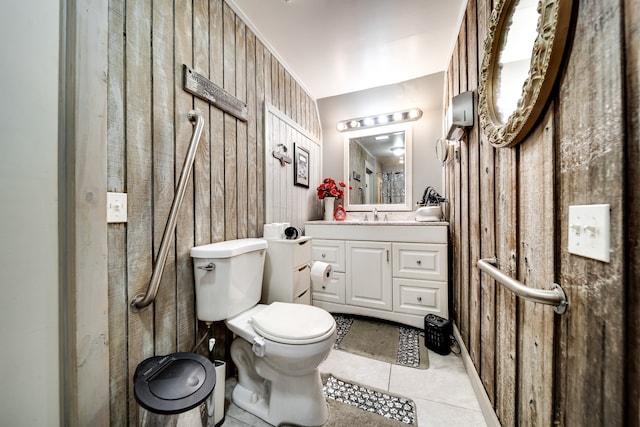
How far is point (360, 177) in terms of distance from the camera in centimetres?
272

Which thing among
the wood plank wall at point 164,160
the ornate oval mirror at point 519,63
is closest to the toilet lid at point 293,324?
the wood plank wall at point 164,160

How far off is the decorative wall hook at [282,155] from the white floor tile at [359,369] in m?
1.58

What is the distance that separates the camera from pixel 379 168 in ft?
8.71

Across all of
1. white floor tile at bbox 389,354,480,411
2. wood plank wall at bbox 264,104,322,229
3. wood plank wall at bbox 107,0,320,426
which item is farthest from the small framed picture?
white floor tile at bbox 389,354,480,411

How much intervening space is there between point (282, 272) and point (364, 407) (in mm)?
849

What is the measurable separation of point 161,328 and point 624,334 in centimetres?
146

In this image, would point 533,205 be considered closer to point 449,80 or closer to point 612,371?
point 612,371

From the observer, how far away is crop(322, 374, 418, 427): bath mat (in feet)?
3.52

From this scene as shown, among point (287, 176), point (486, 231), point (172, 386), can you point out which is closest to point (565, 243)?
point (486, 231)

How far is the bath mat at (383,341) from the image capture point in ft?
5.11

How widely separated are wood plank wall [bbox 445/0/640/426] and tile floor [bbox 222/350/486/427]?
7.8 inches

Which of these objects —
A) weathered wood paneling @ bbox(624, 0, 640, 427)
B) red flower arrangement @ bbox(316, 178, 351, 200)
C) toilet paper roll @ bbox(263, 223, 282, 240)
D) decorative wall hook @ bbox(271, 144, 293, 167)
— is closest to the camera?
weathered wood paneling @ bbox(624, 0, 640, 427)

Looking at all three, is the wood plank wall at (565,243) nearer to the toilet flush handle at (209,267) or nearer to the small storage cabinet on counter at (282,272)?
the small storage cabinet on counter at (282,272)

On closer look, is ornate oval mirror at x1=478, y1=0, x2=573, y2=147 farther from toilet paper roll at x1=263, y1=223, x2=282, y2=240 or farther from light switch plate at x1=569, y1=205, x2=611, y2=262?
toilet paper roll at x1=263, y1=223, x2=282, y2=240
